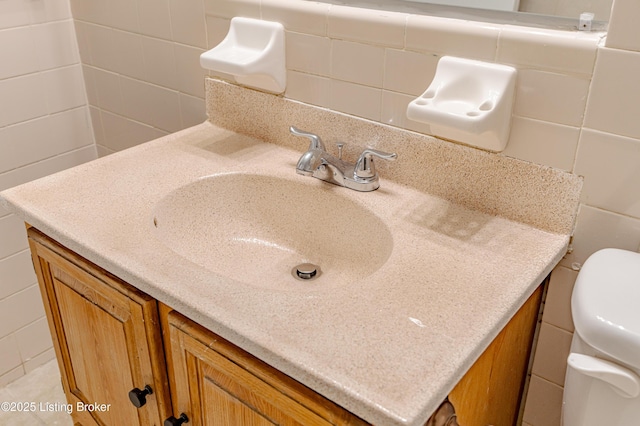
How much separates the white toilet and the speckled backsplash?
13 cm

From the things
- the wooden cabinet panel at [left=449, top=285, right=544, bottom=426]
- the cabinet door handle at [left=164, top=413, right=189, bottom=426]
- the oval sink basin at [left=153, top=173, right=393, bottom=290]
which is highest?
the oval sink basin at [left=153, top=173, right=393, bottom=290]

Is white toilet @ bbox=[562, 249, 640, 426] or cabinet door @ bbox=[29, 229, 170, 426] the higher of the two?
white toilet @ bbox=[562, 249, 640, 426]

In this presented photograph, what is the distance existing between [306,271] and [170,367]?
290 mm

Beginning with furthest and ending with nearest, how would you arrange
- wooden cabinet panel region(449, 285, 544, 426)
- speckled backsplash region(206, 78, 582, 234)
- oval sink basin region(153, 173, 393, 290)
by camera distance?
oval sink basin region(153, 173, 393, 290) < speckled backsplash region(206, 78, 582, 234) < wooden cabinet panel region(449, 285, 544, 426)

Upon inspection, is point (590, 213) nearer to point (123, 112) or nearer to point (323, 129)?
point (323, 129)

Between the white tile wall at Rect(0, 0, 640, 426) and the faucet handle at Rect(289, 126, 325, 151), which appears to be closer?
the white tile wall at Rect(0, 0, 640, 426)

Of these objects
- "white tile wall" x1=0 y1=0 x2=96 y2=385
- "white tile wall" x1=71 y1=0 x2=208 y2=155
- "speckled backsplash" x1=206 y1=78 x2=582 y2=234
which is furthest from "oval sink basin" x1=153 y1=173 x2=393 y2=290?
"white tile wall" x1=0 y1=0 x2=96 y2=385

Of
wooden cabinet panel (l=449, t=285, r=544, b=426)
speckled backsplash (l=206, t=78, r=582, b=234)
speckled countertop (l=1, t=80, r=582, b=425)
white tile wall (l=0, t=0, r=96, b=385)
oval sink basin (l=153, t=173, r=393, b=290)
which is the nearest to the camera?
speckled countertop (l=1, t=80, r=582, b=425)

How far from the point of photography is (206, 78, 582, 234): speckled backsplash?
0.94 m

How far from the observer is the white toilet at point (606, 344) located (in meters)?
0.73

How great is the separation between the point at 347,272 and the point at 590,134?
0.46 metres

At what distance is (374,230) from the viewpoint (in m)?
1.02

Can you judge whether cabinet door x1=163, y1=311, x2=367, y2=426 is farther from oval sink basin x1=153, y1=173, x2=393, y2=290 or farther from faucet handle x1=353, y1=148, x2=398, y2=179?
faucet handle x1=353, y1=148, x2=398, y2=179

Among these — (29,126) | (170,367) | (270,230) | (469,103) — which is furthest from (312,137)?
(29,126)
